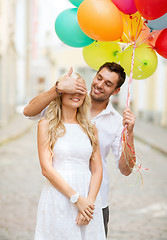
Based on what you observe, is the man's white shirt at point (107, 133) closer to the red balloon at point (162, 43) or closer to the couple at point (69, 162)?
the couple at point (69, 162)

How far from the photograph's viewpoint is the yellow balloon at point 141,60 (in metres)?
2.87

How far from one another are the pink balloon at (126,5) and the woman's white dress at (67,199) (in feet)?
2.90

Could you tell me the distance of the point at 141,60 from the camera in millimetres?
2873

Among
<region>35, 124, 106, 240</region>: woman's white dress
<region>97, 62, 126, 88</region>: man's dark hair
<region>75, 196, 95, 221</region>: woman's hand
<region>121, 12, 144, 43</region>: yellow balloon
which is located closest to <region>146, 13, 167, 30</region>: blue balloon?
<region>121, 12, 144, 43</region>: yellow balloon

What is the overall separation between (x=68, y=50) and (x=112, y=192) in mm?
27248

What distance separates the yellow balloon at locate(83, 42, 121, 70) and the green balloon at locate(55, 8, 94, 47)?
0.11m

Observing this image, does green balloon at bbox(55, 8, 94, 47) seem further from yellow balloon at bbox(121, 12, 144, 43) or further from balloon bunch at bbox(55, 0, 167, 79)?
yellow balloon at bbox(121, 12, 144, 43)

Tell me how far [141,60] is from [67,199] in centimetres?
117

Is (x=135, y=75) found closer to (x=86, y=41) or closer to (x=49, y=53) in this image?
(x=86, y=41)

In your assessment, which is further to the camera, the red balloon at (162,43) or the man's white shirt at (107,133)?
the man's white shirt at (107,133)

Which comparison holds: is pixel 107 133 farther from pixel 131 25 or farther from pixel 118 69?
pixel 131 25

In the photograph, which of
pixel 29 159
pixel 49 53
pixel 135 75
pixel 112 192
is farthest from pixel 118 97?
pixel 135 75

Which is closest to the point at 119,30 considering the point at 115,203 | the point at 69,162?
the point at 69,162

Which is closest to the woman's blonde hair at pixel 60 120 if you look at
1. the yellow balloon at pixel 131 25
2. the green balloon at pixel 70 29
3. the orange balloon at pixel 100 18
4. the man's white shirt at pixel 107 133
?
the man's white shirt at pixel 107 133
